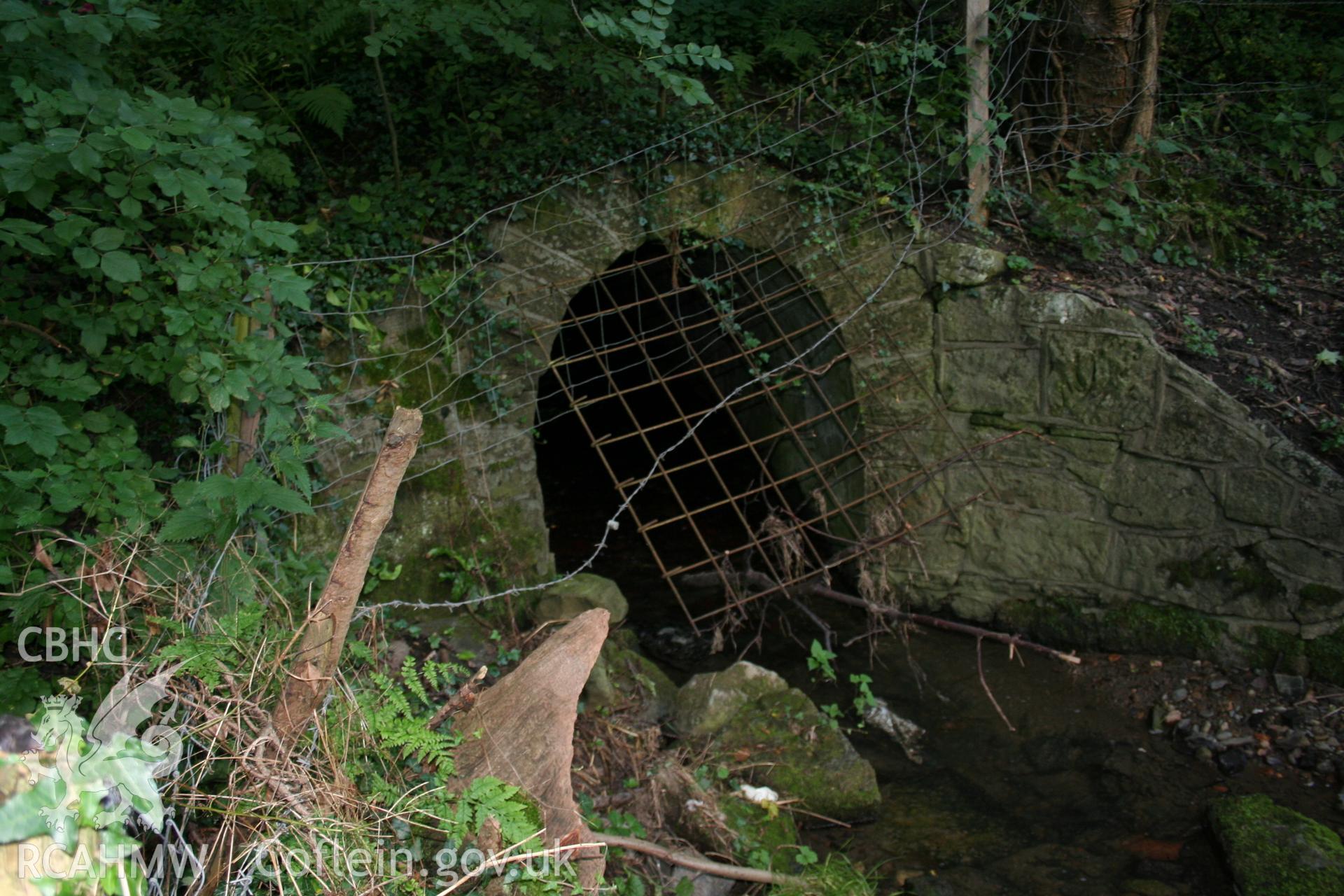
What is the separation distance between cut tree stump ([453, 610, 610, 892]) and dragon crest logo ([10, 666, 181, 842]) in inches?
34.9

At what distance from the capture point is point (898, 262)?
512 cm

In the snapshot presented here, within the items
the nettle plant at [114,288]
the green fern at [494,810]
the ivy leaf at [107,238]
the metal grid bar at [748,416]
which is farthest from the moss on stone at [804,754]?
the ivy leaf at [107,238]

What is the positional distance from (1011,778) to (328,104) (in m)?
4.48

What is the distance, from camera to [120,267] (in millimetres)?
2975

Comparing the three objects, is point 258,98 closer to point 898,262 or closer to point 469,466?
point 469,466

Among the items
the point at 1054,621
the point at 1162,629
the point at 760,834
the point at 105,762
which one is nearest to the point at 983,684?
the point at 1054,621

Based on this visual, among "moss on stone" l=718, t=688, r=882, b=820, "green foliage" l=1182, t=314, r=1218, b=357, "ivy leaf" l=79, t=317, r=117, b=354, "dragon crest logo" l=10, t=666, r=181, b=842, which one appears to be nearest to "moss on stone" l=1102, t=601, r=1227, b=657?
"green foliage" l=1182, t=314, r=1218, b=357

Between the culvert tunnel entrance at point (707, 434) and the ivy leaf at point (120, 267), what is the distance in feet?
5.82

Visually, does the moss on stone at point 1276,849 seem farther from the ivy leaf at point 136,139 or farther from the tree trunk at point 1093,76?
the ivy leaf at point 136,139

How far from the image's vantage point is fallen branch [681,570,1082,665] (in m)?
4.73

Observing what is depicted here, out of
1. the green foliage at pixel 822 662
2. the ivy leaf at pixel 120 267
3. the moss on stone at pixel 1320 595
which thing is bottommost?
the green foliage at pixel 822 662

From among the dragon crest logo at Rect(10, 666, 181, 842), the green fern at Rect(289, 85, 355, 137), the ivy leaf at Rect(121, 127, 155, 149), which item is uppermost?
the green fern at Rect(289, 85, 355, 137)

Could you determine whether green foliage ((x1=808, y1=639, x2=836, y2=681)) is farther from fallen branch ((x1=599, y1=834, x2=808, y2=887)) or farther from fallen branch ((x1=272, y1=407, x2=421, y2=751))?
fallen branch ((x1=272, y1=407, x2=421, y2=751))

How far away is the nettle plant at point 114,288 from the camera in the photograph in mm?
2881
